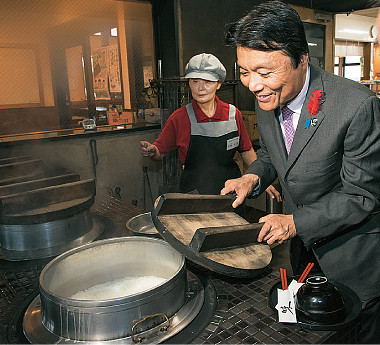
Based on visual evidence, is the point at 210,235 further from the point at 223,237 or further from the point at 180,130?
the point at 180,130

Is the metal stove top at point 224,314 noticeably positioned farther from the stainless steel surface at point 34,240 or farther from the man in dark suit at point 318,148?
the man in dark suit at point 318,148

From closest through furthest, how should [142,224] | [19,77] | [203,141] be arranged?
[142,224]
[203,141]
[19,77]

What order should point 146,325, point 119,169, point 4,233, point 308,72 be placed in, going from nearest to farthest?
1. point 146,325
2. point 308,72
3. point 4,233
4. point 119,169

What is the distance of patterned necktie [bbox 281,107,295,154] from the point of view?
63.9 inches

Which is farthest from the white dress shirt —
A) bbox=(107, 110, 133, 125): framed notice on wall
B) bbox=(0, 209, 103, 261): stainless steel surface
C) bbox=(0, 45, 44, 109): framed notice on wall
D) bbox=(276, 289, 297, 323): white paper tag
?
bbox=(107, 110, 133, 125): framed notice on wall

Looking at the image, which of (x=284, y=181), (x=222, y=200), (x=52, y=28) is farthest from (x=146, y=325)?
(x=52, y=28)

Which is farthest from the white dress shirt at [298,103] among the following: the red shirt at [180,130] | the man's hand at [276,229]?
the red shirt at [180,130]

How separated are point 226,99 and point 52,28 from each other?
2.31 m

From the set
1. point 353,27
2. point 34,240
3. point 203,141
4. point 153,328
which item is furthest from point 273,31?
point 353,27

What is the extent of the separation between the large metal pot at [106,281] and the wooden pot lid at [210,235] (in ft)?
0.50

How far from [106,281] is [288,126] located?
3.46 ft

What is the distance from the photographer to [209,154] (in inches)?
118

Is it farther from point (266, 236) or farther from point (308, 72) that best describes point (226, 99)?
point (266, 236)

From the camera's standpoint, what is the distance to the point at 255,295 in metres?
1.29
